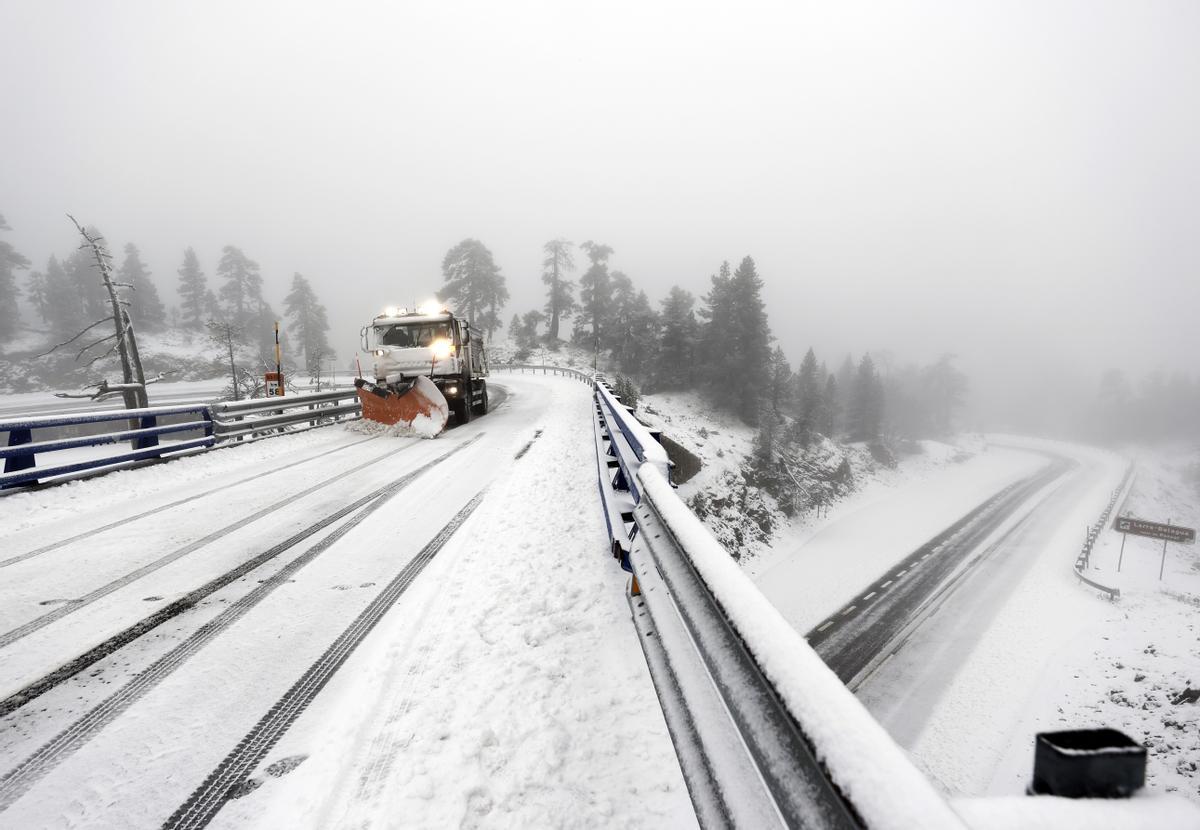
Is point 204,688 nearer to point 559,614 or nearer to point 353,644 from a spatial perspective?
point 353,644

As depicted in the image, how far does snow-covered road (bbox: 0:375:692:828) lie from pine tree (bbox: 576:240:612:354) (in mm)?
52772

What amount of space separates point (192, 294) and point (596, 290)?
52.9m

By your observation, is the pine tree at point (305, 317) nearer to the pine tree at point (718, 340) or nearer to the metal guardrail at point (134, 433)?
the pine tree at point (718, 340)

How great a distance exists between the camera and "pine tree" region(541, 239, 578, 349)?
2339 inches

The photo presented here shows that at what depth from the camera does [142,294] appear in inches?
2313

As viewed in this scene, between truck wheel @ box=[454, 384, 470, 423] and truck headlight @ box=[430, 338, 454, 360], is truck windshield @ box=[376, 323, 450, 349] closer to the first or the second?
truck headlight @ box=[430, 338, 454, 360]

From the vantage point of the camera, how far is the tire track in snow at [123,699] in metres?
2.14

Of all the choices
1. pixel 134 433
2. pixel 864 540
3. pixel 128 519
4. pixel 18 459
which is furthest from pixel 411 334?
pixel 864 540

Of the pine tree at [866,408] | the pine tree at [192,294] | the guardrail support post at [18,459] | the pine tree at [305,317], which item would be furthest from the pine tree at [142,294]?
the pine tree at [866,408]

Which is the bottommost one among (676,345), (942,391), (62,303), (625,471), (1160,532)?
(1160,532)

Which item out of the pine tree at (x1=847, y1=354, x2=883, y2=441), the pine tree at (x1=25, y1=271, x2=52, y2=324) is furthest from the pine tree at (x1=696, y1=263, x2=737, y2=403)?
the pine tree at (x1=25, y1=271, x2=52, y2=324)

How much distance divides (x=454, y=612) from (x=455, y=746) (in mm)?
1257

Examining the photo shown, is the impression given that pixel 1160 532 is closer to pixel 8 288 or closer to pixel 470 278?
pixel 470 278

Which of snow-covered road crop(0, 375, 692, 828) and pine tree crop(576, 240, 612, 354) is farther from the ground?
pine tree crop(576, 240, 612, 354)
